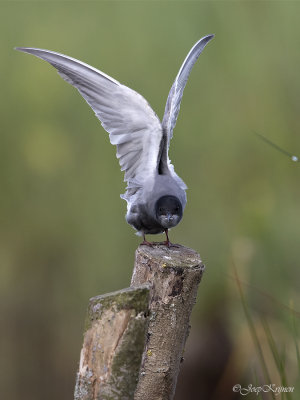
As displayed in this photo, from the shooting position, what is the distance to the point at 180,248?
2.56 m

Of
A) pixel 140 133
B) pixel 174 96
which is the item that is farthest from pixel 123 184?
pixel 174 96

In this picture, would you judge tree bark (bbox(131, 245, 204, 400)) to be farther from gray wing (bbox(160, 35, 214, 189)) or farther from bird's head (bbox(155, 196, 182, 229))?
gray wing (bbox(160, 35, 214, 189))

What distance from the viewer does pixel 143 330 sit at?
1.83 meters

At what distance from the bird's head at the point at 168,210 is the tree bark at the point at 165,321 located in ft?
1.60

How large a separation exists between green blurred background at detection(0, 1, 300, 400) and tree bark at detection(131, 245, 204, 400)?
141cm

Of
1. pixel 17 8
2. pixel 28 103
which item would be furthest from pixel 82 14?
pixel 28 103

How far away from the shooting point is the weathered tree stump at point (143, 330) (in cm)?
182

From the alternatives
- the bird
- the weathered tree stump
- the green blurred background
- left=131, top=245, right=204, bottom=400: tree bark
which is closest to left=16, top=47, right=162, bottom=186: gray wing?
the bird

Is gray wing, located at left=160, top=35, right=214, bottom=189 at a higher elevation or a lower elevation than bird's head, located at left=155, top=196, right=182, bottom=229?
higher

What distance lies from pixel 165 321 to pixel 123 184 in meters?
1.90

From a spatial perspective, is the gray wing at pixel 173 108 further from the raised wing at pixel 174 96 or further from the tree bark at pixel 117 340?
the tree bark at pixel 117 340

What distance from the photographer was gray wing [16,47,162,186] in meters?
2.75

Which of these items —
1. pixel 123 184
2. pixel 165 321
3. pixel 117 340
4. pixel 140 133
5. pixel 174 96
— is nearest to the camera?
pixel 117 340

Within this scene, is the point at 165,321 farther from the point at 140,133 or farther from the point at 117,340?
the point at 140,133
